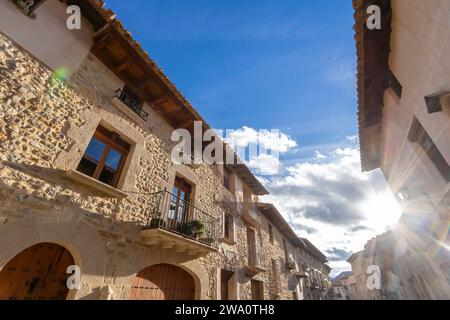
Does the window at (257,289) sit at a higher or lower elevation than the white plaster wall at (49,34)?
lower

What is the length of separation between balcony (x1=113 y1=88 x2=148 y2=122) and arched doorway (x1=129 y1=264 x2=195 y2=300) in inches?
149

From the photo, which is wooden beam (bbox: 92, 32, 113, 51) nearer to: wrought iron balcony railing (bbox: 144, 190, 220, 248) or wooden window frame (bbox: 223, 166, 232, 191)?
wrought iron balcony railing (bbox: 144, 190, 220, 248)

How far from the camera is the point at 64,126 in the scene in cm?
377

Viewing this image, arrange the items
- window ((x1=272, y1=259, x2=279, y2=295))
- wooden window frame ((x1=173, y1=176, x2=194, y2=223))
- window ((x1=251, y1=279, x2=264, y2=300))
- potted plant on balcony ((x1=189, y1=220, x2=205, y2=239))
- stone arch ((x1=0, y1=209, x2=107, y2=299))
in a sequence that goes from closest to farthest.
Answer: stone arch ((x1=0, y1=209, x2=107, y2=299)) → potted plant on balcony ((x1=189, y1=220, x2=205, y2=239)) → wooden window frame ((x1=173, y1=176, x2=194, y2=223)) → window ((x1=251, y1=279, x2=264, y2=300)) → window ((x1=272, y1=259, x2=279, y2=295))

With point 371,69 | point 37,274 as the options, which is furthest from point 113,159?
point 371,69

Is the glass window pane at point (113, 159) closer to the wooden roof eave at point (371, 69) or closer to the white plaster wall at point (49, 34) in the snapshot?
the white plaster wall at point (49, 34)

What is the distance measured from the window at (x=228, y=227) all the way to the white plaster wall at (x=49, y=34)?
6789 mm

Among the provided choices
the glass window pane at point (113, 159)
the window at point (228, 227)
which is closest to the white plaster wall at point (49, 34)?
the glass window pane at point (113, 159)

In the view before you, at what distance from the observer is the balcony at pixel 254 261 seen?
8184 mm

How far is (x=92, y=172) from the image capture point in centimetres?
414

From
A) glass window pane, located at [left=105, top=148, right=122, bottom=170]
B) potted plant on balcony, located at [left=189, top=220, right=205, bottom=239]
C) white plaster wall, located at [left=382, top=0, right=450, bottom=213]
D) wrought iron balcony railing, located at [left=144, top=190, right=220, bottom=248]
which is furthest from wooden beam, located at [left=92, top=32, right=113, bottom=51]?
white plaster wall, located at [left=382, top=0, right=450, bottom=213]

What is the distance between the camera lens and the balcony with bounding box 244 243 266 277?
818cm

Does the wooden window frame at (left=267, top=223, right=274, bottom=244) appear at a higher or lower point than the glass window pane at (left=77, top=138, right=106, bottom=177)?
higher

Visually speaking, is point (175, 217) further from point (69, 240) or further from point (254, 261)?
point (254, 261)
